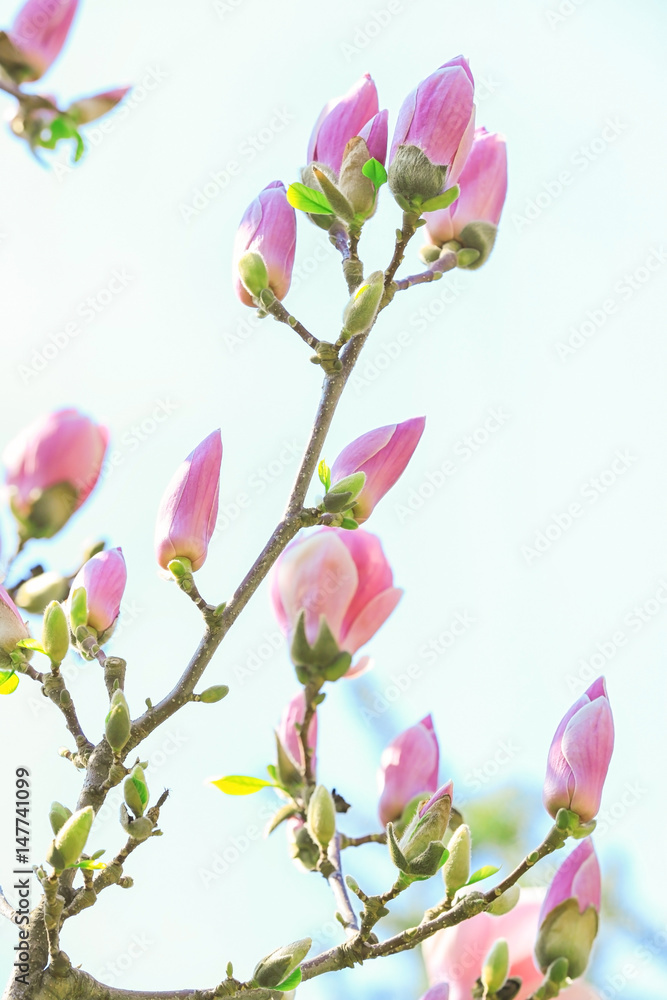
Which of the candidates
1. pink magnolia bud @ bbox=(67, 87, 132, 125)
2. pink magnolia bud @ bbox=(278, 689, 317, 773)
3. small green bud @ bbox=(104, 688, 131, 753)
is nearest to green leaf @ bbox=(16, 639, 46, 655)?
small green bud @ bbox=(104, 688, 131, 753)

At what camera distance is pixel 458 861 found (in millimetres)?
821

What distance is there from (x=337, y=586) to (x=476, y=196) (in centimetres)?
51

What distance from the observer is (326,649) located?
0.90 metres

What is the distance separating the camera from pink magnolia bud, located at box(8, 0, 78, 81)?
123 centimetres

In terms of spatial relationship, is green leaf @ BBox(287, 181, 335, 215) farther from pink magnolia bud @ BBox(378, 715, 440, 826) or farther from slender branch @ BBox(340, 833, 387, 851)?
slender branch @ BBox(340, 833, 387, 851)

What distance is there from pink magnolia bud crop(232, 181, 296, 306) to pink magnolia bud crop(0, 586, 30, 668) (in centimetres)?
39

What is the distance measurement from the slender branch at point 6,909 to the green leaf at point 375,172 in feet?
2.43

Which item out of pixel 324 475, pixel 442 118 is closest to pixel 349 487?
pixel 324 475

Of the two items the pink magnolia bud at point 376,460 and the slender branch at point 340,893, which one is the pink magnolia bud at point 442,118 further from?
the slender branch at point 340,893

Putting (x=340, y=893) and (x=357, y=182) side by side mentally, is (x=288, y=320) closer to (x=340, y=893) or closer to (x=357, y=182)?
(x=357, y=182)

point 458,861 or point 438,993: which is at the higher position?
point 458,861

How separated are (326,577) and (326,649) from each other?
7 centimetres

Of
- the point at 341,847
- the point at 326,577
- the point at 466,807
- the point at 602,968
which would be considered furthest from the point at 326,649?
the point at 466,807

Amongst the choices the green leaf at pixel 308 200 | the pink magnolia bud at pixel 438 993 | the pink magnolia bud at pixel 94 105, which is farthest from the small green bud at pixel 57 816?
the pink magnolia bud at pixel 94 105
